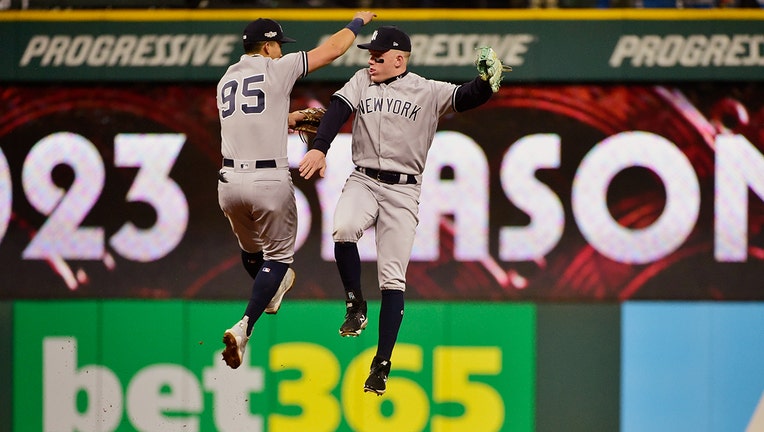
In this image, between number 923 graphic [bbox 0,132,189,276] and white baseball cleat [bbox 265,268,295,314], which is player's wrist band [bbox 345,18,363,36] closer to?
white baseball cleat [bbox 265,268,295,314]

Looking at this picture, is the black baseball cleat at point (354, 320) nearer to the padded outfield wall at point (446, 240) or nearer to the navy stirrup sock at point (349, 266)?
the navy stirrup sock at point (349, 266)

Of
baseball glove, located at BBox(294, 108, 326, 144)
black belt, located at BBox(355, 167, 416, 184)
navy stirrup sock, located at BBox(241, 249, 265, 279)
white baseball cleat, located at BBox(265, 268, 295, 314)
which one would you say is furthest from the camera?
navy stirrup sock, located at BBox(241, 249, 265, 279)

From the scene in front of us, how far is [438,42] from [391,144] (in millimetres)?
3568

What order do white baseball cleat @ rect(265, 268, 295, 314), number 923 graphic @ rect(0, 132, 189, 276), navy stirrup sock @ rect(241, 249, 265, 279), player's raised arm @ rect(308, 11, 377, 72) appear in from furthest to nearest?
number 923 graphic @ rect(0, 132, 189, 276) < navy stirrup sock @ rect(241, 249, 265, 279) < white baseball cleat @ rect(265, 268, 295, 314) < player's raised arm @ rect(308, 11, 377, 72)

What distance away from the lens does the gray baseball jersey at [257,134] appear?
677 cm

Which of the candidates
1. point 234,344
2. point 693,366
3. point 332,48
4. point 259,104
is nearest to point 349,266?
point 234,344

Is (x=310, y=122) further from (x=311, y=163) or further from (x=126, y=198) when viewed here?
(x=126, y=198)

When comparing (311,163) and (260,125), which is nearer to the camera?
(311,163)

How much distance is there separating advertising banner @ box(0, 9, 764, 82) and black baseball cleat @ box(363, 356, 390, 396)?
3991mm

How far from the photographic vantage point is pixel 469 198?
1042 centimetres

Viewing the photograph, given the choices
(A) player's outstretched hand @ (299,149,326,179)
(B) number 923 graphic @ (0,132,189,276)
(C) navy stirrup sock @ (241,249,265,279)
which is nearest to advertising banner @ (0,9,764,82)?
(B) number 923 graphic @ (0,132,189,276)

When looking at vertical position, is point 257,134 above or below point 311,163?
above

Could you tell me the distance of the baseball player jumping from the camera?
22.3 feet

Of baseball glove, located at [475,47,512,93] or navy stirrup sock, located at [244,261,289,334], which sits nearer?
baseball glove, located at [475,47,512,93]
